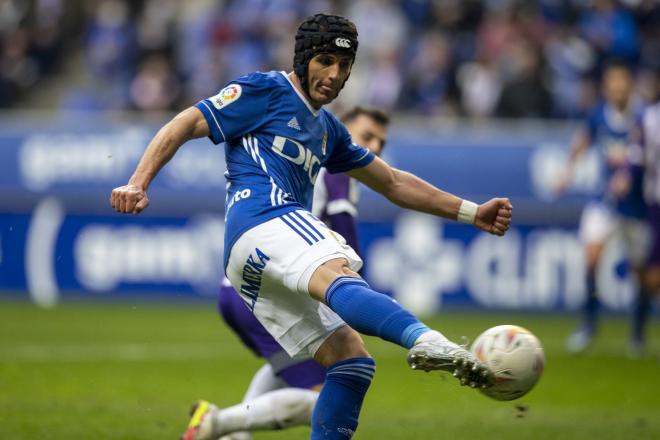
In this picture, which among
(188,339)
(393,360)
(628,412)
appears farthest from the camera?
(188,339)

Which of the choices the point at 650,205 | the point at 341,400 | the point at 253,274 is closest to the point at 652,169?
the point at 650,205

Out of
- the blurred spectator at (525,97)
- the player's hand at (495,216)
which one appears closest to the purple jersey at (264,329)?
the player's hand at (495,216)

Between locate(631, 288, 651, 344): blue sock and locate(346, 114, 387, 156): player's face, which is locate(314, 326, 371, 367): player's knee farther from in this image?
locate(631, 288, 651, 344): blue sock

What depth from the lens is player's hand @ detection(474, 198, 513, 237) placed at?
21.1ft

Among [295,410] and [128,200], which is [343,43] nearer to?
[128,200]

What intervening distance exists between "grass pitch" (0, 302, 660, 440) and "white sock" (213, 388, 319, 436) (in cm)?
82

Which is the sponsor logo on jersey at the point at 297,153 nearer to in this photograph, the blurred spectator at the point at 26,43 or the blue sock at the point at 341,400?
the blue sock at the point at 341,400

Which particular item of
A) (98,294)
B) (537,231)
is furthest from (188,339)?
(537,231)

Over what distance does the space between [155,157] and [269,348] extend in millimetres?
1819

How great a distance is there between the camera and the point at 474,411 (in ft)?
31.4

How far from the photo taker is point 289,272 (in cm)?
550

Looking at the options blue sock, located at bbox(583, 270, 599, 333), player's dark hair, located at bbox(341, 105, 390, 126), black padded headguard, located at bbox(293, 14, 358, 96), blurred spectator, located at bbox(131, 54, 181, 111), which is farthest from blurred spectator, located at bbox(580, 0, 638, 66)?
black padded headguard, located at bbox(293, 14, 358, 96)

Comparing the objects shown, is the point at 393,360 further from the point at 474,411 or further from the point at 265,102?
the point at 265,102

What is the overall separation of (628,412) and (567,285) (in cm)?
695
